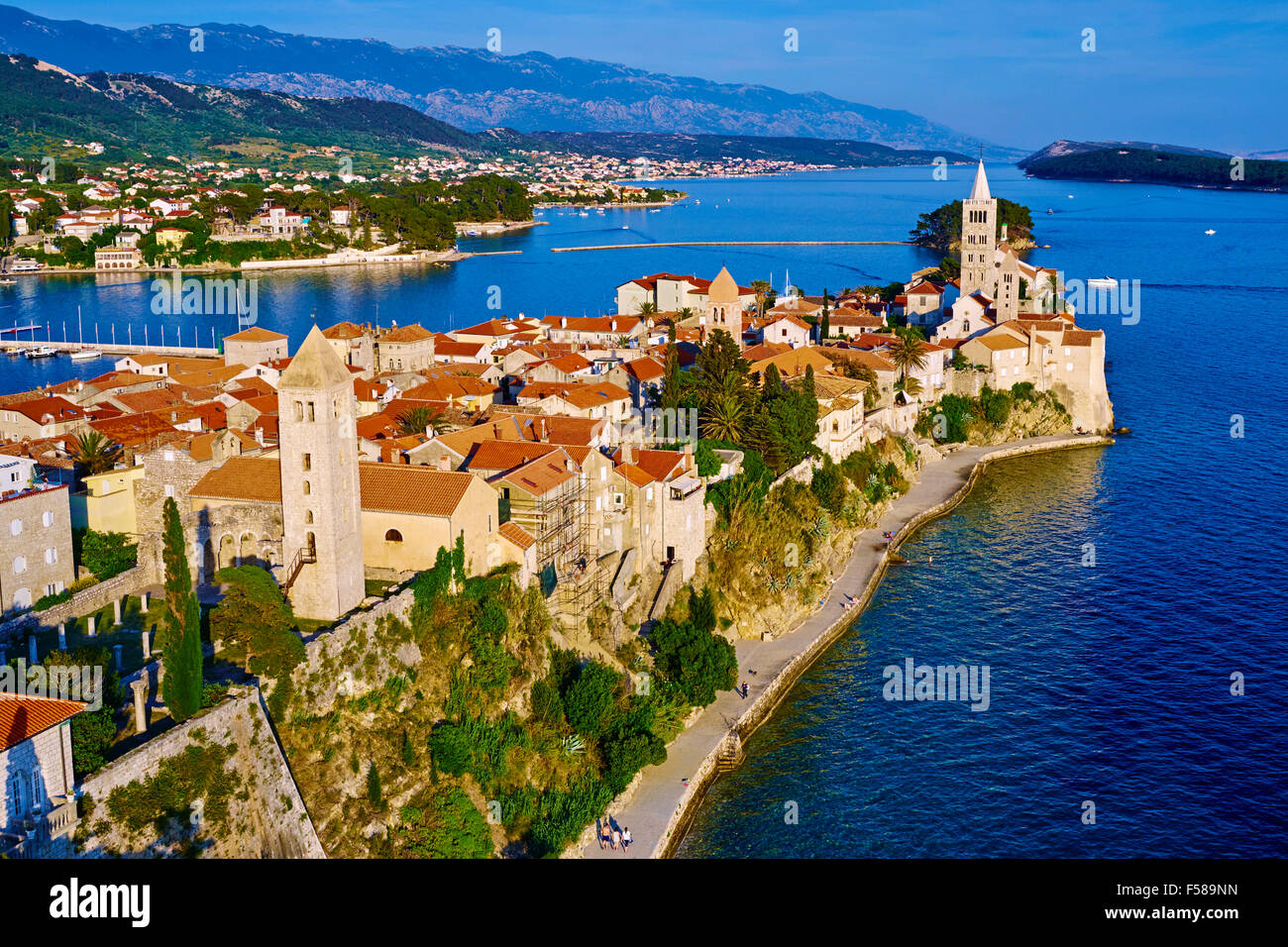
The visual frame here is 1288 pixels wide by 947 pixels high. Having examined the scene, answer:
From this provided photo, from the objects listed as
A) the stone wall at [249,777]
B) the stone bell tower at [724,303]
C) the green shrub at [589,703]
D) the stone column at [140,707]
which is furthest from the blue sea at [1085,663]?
the stone bell tower at [724,303]

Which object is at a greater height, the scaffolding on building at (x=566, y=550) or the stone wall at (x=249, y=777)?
the scaffolding on building at (x=566, y=550)

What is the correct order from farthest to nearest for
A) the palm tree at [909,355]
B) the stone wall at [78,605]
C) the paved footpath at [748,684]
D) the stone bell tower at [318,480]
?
the palm tree at [909,355] → the paved footpath at [748,684] → the stone bell tower at [318,480] → the stone wall at [78,605]

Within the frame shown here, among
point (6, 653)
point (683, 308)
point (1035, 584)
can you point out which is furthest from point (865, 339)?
point (6, 653)

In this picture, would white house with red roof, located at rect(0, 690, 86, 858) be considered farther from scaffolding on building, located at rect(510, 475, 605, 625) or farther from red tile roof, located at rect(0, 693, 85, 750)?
scaffolding on building, located at rect(510, 475, 605, 625)

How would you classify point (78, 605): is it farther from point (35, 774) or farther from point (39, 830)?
point (39, 830)

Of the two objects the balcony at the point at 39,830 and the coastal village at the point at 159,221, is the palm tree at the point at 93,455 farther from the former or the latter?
the coastal village at the point at 159,221

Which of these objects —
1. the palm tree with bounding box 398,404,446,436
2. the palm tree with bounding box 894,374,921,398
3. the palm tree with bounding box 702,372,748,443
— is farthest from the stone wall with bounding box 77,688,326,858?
the palm tree with bounding box 894,374,921,398

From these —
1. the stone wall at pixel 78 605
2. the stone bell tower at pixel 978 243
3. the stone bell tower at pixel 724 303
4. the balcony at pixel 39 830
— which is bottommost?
the balcony at pixel 39 830

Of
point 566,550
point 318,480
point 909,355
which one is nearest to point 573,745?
point 566,550
